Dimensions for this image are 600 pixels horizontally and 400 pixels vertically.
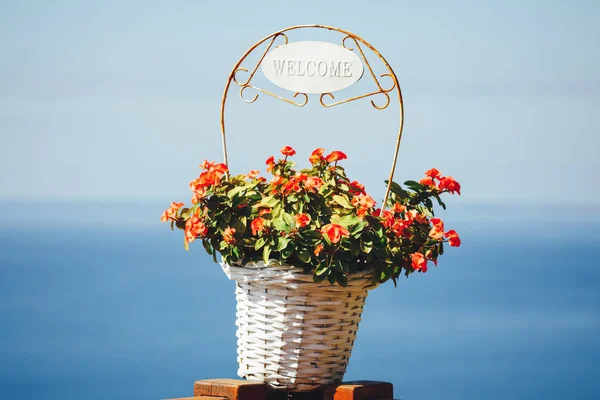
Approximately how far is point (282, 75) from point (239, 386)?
1032 mm

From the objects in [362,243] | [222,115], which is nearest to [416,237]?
[362,243]

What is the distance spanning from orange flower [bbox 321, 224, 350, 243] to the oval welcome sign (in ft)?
1.92

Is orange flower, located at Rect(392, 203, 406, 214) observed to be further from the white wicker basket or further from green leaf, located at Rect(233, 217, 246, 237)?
green leaf, located at Rect(233, 217, 246, 237)

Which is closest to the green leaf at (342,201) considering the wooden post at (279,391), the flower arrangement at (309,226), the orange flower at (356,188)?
the flower arrangement at (309,226)

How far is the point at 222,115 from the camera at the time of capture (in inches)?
101

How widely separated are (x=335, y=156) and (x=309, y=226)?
33cm

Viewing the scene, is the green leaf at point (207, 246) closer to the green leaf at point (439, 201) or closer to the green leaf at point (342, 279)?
the green leaf at point (342, 279)

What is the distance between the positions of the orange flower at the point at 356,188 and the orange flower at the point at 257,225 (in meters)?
0.39

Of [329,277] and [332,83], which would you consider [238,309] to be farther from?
[332,83]

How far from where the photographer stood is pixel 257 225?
2230mm

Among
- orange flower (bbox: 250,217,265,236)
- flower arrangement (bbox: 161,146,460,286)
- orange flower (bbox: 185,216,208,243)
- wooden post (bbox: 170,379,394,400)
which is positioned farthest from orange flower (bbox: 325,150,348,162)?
wooden post (bbox: 170,379,394,400)

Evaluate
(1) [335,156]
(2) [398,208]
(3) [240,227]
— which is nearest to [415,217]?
(2) [398,208]

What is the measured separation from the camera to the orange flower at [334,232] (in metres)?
2.16

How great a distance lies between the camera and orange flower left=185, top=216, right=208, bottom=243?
89.5 inches
